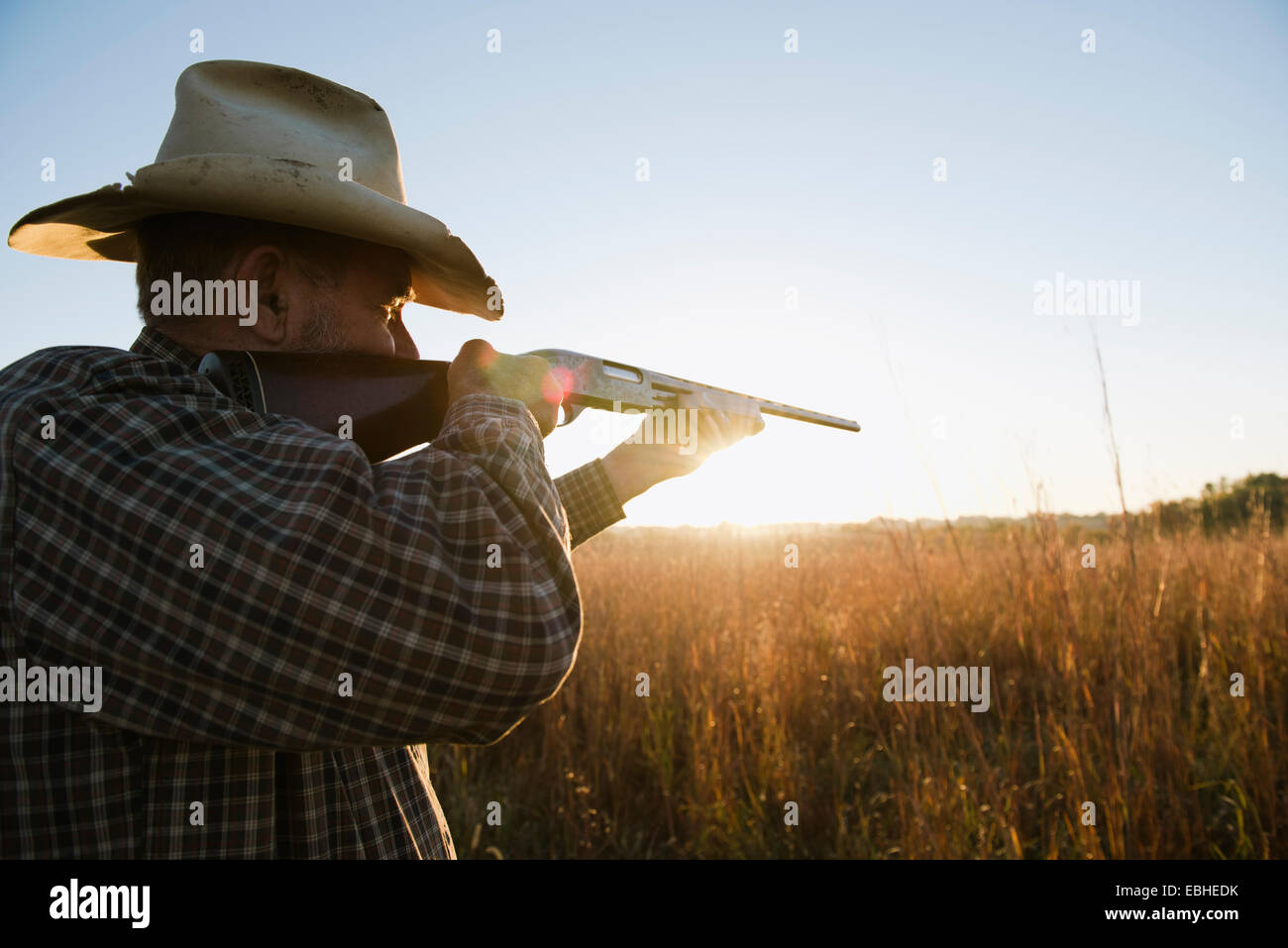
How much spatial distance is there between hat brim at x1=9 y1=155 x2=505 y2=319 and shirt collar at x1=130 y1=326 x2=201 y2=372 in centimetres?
26

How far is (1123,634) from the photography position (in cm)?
275

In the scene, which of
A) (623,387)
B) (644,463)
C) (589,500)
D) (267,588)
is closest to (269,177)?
(267,588)

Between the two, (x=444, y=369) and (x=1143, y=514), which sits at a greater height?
(x=444, y=369)

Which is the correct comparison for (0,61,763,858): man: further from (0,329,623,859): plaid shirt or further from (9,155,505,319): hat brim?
(9,155,505,319): hat brim

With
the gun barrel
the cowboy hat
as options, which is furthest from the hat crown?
the gun barrel

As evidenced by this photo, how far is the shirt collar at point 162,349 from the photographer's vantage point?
4.09 ft

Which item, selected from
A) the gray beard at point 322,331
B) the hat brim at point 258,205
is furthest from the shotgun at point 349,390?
the hat brim at point 258,205

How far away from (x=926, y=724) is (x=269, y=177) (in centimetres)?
346

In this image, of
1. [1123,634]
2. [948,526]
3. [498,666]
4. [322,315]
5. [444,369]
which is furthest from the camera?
[948,526]

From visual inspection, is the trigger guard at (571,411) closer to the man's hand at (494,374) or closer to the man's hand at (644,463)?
the man's hand at (644,463)

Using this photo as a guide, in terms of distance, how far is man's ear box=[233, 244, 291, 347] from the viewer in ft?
4.37
